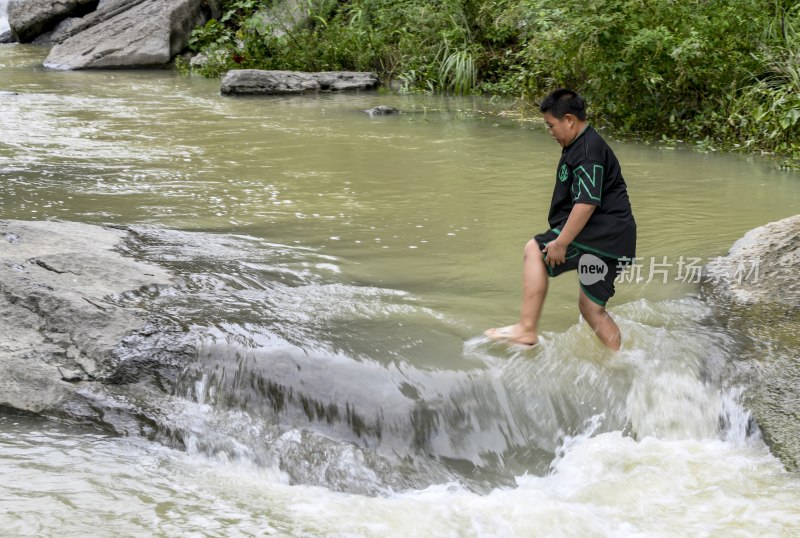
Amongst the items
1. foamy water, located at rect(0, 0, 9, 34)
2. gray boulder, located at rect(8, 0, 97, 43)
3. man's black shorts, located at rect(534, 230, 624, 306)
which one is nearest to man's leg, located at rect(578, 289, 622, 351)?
man's black shorts, located at rect(534, 230, 624, 306)

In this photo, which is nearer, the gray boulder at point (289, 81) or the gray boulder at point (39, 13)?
the gray boulder at point (289, 81)

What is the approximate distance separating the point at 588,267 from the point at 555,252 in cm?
20

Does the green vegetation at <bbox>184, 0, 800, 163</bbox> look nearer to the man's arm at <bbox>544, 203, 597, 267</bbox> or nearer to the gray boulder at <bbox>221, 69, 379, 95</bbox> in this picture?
the gray boulder at <bbox>221, 69, 379, 95</bbox>

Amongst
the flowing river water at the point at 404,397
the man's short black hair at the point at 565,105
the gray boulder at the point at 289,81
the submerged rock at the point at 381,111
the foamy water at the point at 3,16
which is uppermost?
the foamy water at the point at 3,16

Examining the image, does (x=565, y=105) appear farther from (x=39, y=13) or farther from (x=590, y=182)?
(x=39, y=13)

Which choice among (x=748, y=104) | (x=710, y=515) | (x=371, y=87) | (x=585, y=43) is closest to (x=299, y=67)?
(x=371, y=87)

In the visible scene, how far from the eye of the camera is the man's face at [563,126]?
392 centimetres

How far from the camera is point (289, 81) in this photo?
14547mm

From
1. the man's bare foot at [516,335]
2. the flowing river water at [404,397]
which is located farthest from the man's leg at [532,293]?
the flowing river water at [404,397]

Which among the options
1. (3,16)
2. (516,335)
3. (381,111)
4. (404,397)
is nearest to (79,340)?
(404,397)

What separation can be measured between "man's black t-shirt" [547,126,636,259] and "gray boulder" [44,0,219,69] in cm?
1617

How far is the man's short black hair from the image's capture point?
153 inches

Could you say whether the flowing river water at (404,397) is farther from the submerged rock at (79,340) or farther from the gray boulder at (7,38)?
the gray boulder at (7,38)

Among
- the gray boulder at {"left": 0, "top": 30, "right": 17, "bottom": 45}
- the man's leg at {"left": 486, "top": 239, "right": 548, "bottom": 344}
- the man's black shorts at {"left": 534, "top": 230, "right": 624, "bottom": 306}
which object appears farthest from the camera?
the gray boulder at {"left": 0, "top": 30, "right": 17, "bottom": 45}
